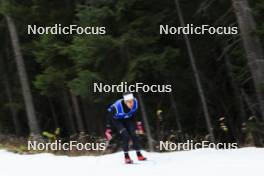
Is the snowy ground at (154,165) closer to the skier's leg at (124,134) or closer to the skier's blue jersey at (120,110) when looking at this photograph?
the skier's leg at (124,134)

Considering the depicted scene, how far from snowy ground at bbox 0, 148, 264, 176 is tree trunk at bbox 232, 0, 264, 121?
72.0 inches

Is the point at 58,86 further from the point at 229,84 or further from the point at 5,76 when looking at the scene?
the point at 5,76

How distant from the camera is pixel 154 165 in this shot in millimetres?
12039

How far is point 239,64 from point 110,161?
22.8 feet

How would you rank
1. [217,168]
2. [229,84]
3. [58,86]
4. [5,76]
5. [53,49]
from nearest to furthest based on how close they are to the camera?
1. [217,168]
2. [53,49]
3. [58,86]
4. [229,84]
5. [5,76]

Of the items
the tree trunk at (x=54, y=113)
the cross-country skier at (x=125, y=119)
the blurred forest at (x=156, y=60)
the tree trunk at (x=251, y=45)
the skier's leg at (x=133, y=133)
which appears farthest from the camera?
the tree trunk at (x=54, y=113)

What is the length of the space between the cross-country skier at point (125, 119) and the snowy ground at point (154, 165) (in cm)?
52

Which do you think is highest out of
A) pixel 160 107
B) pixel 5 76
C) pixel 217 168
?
pixel 5 76

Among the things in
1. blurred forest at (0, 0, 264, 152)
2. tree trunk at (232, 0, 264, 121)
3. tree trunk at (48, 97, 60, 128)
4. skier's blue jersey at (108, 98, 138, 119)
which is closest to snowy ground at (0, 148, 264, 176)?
skier's blue jersey at (108, 98, 138, 119)

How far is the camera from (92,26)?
1664 cm

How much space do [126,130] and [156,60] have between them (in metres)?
4.65

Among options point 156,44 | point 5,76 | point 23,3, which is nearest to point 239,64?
point 156,44

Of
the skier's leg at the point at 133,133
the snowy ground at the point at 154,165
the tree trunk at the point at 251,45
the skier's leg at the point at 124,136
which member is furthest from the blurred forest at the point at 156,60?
the skier's leg at the point at 124,136

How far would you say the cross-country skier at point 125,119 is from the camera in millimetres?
12291
